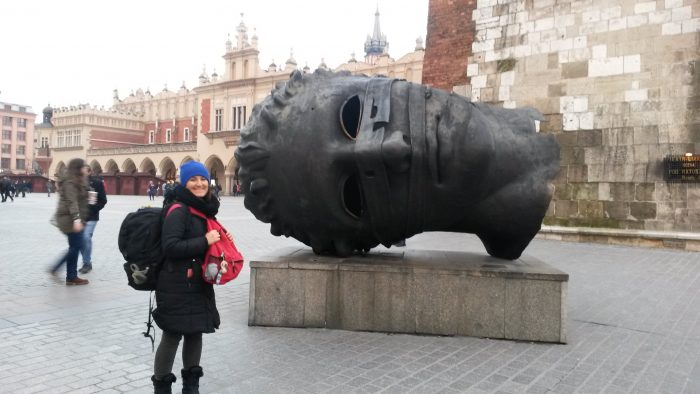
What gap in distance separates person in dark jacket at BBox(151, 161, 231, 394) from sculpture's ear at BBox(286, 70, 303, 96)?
1.69 m

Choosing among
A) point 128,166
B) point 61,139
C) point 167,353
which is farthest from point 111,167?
point 167,353

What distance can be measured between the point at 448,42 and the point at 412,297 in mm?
11129

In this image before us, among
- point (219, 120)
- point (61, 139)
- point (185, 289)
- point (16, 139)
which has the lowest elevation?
point (185, 289)

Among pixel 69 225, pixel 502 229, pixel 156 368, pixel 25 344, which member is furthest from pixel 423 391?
pixel 69 225

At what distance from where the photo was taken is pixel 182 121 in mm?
69000

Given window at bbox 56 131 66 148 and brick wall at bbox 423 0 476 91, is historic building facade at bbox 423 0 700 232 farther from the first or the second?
window at bbox 56 131 66 148

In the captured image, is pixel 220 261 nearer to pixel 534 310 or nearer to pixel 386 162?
pixel 386 162

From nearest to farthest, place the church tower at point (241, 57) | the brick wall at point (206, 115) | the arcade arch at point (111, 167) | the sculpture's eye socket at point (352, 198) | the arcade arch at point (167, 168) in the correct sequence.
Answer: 1. the sculpture's eye socket at point (352, 198)
2. the church tower at point (241, 57)
3. the brick wall at point (206, 115)
4. the arcade arch at point (167, 168)
5. the arcade arch at point (111, 167)

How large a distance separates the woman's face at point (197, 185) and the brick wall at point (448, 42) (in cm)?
1189

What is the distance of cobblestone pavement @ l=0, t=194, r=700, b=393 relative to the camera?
3.40 m

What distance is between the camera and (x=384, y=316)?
4.62 metres

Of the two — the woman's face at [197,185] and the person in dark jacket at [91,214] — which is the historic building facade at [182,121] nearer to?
the person in dark jacket at [91,214]

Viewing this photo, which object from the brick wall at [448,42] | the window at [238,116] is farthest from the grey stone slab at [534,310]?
the window at [238,116]

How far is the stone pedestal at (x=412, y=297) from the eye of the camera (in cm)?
442
